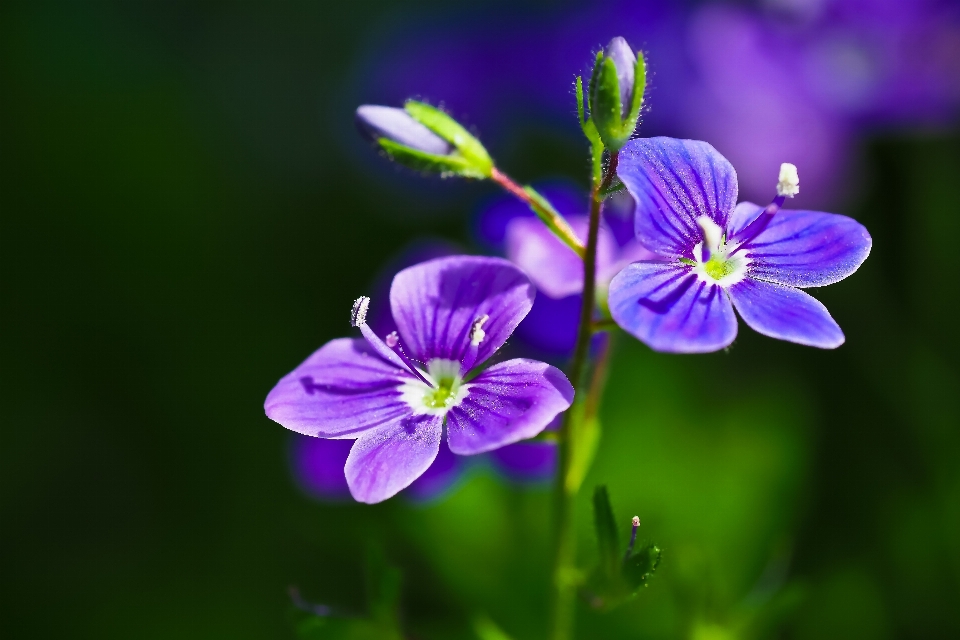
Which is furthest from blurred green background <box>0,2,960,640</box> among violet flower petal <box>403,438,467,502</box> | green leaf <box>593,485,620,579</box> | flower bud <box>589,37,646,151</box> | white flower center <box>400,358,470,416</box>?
flower bud <box>589,37,646,151</box>

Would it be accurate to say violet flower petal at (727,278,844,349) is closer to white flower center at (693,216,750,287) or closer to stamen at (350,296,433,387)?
white flower center at (693,216,750,287)

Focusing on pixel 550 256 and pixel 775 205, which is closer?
pixel 775 205

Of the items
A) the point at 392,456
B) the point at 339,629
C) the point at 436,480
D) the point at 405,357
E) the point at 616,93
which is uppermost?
the point at 616,93

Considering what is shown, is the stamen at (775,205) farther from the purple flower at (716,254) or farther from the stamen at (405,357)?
the stamen at (405,357)

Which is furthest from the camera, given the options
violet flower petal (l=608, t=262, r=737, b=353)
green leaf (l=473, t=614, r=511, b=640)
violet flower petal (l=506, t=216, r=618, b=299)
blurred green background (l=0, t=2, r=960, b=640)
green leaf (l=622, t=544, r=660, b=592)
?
blurred green background (l=0, t=2, r=960, b=640)

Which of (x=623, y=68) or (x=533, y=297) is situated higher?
(x=623, y=68)

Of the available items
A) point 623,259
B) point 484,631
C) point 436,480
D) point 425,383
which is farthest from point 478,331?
point 436,480

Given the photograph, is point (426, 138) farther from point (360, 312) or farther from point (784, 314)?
point (784, 314)
